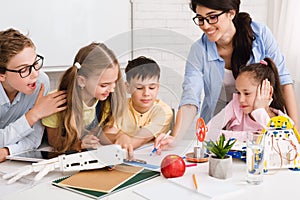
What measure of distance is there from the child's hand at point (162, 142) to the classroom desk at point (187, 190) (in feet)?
0.41

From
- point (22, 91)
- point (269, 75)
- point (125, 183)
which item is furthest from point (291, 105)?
point (22, 91)

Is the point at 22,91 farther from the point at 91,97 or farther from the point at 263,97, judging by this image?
the point at 263,97

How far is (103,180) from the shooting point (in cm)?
109

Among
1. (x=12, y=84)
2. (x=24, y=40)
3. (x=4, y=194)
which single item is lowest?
(x=4, y=194)

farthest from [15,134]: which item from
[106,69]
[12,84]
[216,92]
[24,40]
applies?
[216,92]

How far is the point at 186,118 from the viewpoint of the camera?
51.6 inches

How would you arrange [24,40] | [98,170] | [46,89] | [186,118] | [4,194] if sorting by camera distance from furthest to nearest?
[46,89] < [24,40] < [186,118] < [98,170] < [4,194]

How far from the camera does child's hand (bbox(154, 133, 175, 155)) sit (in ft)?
4.08

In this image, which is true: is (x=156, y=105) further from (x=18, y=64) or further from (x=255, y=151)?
(x=18, y=64)

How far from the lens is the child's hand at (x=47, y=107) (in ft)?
4.49

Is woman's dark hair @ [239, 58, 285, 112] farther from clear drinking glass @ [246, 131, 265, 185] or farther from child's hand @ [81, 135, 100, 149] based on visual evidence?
child's hand @ [81, 135, 100, 149]

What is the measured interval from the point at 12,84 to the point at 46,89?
0.16 meters

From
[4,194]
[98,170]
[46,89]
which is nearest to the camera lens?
[4,194]

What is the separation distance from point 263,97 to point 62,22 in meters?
1.26
